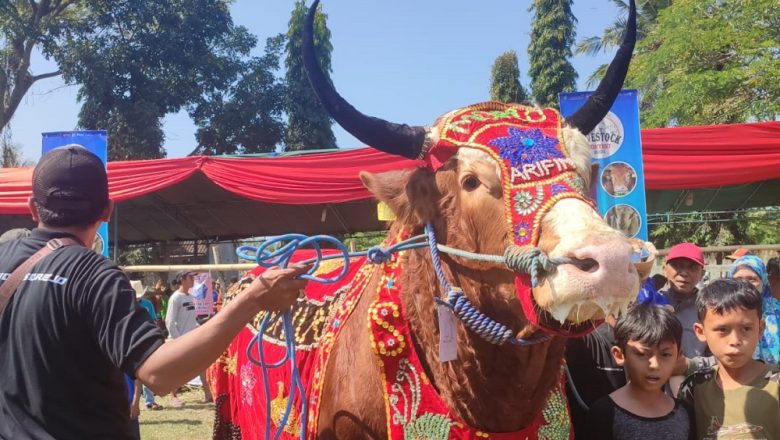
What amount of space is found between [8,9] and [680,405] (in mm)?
24292

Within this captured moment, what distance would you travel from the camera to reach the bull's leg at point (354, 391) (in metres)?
2.20

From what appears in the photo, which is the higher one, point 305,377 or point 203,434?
point 305,377

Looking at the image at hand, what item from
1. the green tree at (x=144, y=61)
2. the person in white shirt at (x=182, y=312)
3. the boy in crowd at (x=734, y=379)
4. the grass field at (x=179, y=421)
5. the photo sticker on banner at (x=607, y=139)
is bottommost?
the grass field at (x=179, y=421)

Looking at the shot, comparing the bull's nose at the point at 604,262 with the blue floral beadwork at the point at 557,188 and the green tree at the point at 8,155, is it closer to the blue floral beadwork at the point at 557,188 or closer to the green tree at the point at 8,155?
the blue floral beadwork at the point at 557,188

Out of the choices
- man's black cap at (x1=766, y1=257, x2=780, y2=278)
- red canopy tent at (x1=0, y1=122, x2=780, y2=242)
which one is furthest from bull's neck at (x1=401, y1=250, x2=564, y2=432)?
red canopy tent at (x1=0, y1=122, x2=780, y2=242)


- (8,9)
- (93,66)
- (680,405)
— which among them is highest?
(8,9)

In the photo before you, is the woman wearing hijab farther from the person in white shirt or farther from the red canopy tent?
the person in white shirt

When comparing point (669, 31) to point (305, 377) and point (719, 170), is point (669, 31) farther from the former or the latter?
point (305, 377)

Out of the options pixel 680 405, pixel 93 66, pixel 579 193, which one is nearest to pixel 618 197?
pixel 680 405

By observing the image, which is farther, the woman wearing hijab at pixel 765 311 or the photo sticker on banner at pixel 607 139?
the photo sticker on banner at pixel 607 139

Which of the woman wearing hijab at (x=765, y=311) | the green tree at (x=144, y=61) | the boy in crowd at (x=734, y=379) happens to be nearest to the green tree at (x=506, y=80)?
the green tree at (x=144, y=61)

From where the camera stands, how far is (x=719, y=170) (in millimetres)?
6762

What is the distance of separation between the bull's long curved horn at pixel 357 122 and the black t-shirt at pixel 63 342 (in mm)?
926

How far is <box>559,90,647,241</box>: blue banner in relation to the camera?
5055 millimetres
